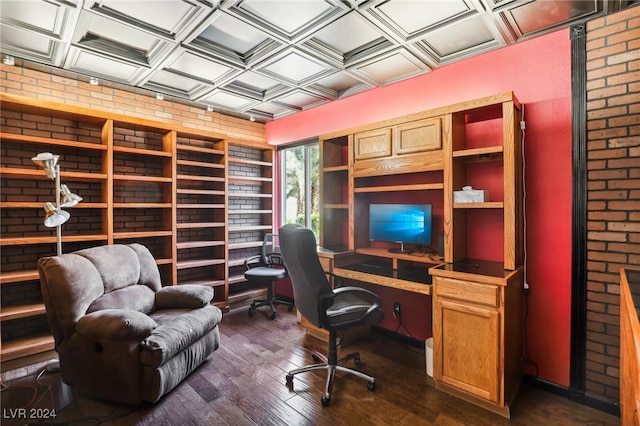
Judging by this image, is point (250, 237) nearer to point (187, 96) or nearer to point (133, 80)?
point (187, 96)

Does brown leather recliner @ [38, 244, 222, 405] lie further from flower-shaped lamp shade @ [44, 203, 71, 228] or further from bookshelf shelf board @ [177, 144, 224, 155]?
bookshelf shelf board @ [177, 144, 224, 155]

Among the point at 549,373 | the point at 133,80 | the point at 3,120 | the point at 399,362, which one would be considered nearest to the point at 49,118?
the point at 3,120

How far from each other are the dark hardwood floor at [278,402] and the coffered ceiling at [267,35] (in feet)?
9.13

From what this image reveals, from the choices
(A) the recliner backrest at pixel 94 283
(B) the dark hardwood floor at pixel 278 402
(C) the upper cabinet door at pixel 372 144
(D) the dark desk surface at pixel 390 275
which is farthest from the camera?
(C) the upper cabinet door at pixel 372 144

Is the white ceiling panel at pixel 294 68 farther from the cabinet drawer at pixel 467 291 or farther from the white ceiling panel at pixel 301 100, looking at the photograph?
the cabinet drawer at pixel 467 291

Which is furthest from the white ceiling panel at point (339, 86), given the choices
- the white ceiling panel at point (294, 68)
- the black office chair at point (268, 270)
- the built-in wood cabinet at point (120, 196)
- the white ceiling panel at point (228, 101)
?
the black office chair at point (268, 270)

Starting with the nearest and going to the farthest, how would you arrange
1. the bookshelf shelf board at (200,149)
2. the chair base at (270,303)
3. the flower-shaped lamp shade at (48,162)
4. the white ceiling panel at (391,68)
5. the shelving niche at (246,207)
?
the flower-shaped lamp shade at (48,162) → the white ceiling panel at (391,68) → the bookshelf shelf board at (200,149) → the chair base at (270,303) → the shelving niche at (246,207)

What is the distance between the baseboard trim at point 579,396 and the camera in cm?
207

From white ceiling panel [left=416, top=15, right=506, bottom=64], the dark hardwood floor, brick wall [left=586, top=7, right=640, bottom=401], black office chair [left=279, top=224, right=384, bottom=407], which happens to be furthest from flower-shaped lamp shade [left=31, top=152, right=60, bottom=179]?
brick wall [left=586, top=7, right=640, bottom=401]

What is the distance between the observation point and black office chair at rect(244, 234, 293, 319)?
153 inches

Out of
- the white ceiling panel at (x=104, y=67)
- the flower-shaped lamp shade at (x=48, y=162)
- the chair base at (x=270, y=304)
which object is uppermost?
the white ceiling panel at (x=104, y=67)

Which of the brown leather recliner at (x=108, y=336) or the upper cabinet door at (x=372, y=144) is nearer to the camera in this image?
the brown leather recliner at (x=108, y=336)

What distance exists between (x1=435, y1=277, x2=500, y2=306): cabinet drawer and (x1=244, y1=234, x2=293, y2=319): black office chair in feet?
7.07

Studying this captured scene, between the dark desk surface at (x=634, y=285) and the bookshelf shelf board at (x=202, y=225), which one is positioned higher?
the bookshelf shelf board at (x=202, y=225)
